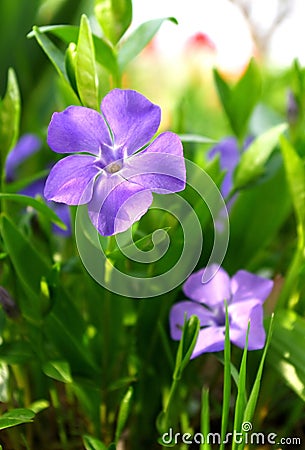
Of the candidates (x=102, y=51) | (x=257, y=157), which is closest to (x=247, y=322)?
(x=257, y=157)

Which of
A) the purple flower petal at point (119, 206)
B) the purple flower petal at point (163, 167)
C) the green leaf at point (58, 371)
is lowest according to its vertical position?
the green leaf at point (58, 371)

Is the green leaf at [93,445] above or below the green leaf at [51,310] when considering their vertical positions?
below

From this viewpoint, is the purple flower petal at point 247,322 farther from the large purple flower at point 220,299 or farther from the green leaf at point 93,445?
the green leaf at point 93,445

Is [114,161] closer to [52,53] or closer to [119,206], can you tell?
[119,206]

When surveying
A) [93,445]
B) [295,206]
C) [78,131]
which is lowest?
[93,445]

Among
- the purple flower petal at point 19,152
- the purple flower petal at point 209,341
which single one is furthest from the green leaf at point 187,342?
the purple flower petal at point 19,152

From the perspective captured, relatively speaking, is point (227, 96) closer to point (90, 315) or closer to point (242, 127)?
point (242, 127)

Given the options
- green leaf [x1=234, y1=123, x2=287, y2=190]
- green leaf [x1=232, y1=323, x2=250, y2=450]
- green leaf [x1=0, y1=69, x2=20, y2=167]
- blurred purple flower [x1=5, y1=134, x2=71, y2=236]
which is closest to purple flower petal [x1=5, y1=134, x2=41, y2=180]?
blurred purple flower [x1=5, y1=134, x2=71, y2=236]
